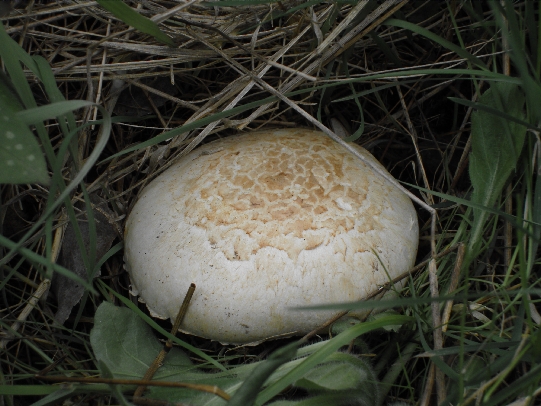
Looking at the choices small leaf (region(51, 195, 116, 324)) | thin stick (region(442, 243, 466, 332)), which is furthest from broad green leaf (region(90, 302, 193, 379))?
thin stick (region(442, 243, 466, 332))

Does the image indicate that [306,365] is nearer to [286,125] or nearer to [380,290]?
[380,290]

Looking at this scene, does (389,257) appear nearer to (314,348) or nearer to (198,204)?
(314,348)

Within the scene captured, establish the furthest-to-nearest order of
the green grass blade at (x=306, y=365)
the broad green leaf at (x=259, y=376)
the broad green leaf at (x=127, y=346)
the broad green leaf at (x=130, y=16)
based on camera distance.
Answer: the broad green leaf at (x=127, y=346) → the broad green leaf at (x=130, y=16) → the green grass blade at (x=306, y=365) → the broad green leaf at (x=259, y=376)

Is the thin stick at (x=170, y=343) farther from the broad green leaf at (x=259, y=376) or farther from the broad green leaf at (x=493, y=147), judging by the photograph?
the broad green leaf at (x=493, y=147)

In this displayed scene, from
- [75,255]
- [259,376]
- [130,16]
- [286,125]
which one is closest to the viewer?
[259,376]

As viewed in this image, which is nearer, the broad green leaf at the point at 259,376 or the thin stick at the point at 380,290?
the broad green leaf at the point at 259,376

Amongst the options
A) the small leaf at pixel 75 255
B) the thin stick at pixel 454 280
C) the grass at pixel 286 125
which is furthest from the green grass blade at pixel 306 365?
the small leaf at pixel 75 255

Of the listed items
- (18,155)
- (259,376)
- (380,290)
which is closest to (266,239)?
(380,290)
